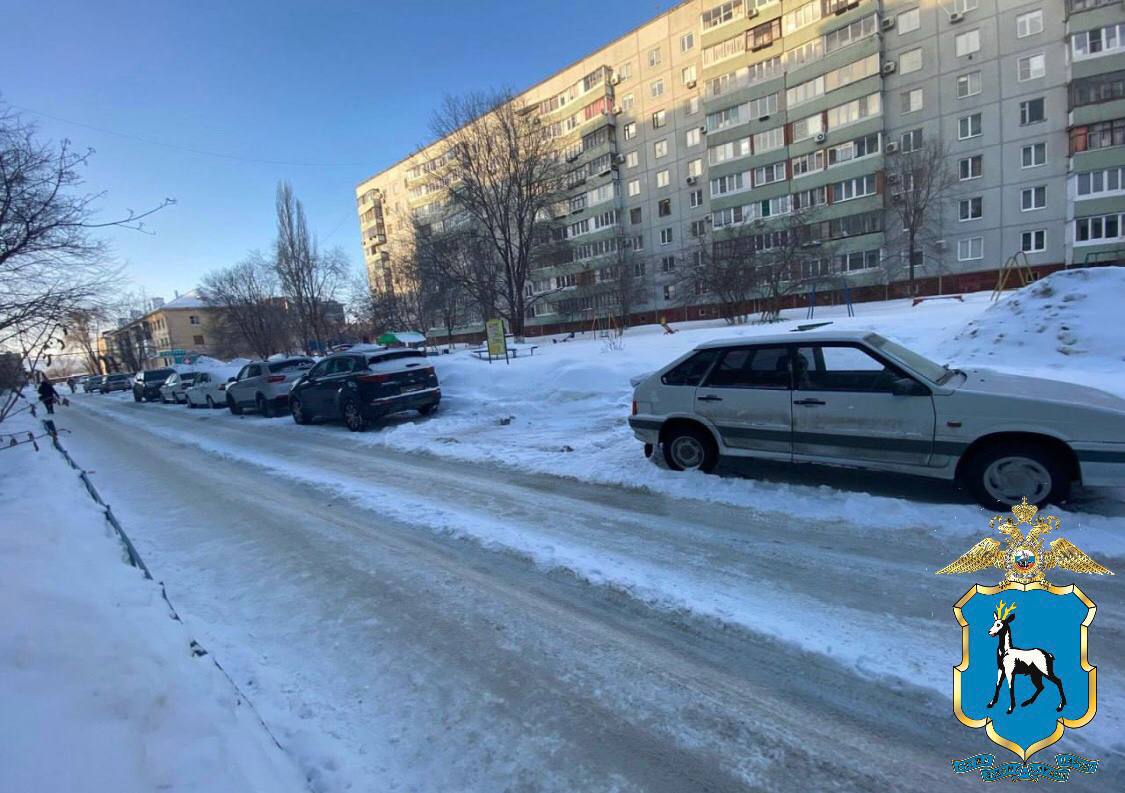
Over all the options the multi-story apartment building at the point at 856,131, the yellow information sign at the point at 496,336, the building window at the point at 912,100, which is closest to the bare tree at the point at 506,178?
the multi-story apartment building at the point at 856,131

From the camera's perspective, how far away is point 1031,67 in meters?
31.8

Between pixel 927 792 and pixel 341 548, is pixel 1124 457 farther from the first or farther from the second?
pixel 341 548

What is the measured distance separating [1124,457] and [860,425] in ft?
5.81

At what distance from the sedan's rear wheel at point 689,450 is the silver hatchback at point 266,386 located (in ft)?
42.4

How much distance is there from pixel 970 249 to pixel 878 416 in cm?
3975

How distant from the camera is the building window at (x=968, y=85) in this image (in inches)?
1309

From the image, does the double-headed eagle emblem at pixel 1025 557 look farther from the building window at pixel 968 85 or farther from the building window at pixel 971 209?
the building window at pixel 968 85

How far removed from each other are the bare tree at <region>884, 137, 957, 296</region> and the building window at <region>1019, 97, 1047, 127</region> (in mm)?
4003

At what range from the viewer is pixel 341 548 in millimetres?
4980

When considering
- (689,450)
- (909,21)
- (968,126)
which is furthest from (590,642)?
(909,21)

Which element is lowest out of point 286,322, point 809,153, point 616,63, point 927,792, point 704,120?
point 927,792

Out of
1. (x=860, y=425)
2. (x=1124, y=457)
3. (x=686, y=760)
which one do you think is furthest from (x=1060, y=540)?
(x=686, y=760)

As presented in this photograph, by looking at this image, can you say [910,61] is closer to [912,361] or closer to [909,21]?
[909,21]

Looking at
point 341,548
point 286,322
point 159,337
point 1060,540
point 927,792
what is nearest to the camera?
point 927,792
